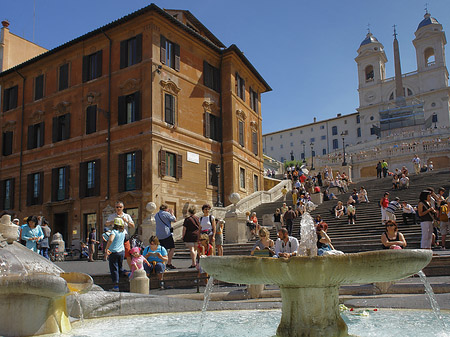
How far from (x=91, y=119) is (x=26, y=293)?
22.5 meters

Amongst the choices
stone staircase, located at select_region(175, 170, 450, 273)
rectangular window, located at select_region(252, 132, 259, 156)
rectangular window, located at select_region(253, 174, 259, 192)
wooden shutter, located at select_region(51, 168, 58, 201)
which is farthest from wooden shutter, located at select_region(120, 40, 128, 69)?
rectangular window, located at select_region(253, 174, 259, 192)

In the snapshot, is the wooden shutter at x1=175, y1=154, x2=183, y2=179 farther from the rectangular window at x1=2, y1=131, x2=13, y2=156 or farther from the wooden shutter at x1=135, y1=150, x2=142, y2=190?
the rectangular window at x1=2, y1=131, x2=13, y2=156

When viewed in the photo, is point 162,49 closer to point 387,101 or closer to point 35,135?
point 35,135

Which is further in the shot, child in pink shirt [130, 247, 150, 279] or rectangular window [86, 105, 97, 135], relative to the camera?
rectangular window [86, 105, 97, 135]

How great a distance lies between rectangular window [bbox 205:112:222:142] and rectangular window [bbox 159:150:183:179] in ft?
11.3

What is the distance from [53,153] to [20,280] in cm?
2454

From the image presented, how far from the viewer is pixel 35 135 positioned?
94.9 feet

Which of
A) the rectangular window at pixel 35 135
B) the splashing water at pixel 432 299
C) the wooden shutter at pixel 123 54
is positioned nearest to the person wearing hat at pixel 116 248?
the splashing water at pixel 432 299

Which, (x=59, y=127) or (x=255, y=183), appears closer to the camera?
(x=59, y=127)

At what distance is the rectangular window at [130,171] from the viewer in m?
23.2

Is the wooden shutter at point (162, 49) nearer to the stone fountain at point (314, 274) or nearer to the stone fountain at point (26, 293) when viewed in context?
the stone fountain at point (26, 293)

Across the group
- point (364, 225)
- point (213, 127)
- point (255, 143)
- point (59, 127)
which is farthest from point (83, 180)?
point (364, 225)

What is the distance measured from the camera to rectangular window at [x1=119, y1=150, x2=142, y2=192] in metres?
23.2

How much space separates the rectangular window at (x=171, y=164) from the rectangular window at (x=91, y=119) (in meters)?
4.80
